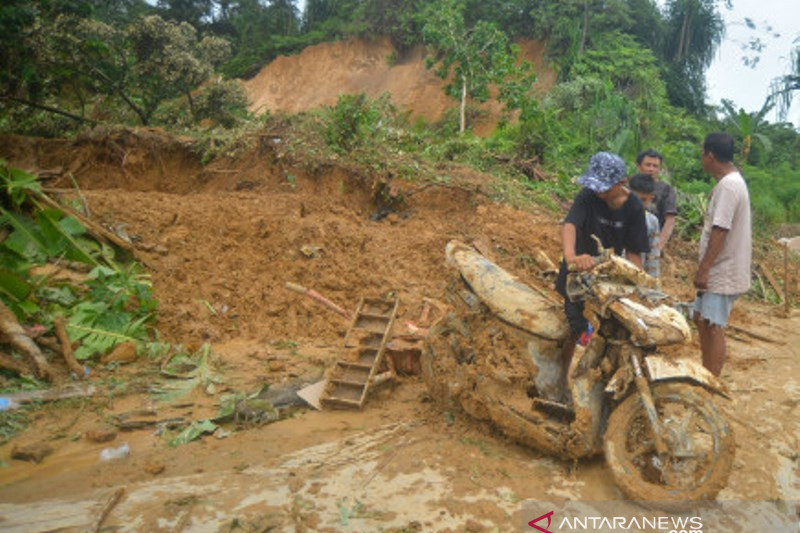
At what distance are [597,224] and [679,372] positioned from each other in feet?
3.77

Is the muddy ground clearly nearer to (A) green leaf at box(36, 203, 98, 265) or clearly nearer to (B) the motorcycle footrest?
(B) the motorcycle footrest

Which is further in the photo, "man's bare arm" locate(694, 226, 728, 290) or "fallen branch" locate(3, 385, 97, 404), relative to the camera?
"fallen branch" locate(3, 385, 97, 404)

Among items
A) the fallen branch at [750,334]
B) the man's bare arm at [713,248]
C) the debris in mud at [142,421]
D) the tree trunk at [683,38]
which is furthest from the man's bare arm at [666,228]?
the tree trunk at [683,38]

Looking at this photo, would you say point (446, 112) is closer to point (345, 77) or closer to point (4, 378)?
point (345, 77)

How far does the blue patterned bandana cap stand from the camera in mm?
3646

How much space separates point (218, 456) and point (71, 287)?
9.83ft

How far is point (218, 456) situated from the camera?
379 cm

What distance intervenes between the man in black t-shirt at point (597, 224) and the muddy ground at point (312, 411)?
914 millimetres

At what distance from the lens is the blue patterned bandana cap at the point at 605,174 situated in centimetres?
365

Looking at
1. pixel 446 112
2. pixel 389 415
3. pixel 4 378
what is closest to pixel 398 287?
pixel 389 415

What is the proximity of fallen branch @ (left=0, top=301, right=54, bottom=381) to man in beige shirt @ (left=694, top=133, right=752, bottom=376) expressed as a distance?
195 inches

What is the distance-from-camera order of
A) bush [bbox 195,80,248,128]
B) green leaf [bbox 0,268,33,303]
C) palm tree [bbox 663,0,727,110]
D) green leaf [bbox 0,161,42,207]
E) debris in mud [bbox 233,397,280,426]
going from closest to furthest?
debris in mud [bbox 233,397,280,426] < green leaf [bbox 0,268,33,303] < green leaf [bbox 0,161,42,207] < bush [bbox 195,80,248,128] < palm tree [bbox 663,0,727,110]

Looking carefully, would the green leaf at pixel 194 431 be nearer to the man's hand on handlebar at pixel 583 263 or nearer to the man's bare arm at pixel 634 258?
the man's hand on handlebar at pixel 583 263

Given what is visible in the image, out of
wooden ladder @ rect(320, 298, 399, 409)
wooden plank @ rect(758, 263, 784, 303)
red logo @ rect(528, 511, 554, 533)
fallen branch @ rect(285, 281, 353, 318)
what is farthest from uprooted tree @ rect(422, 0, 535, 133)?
red logo @ rect(528, 511, 554, 533)
